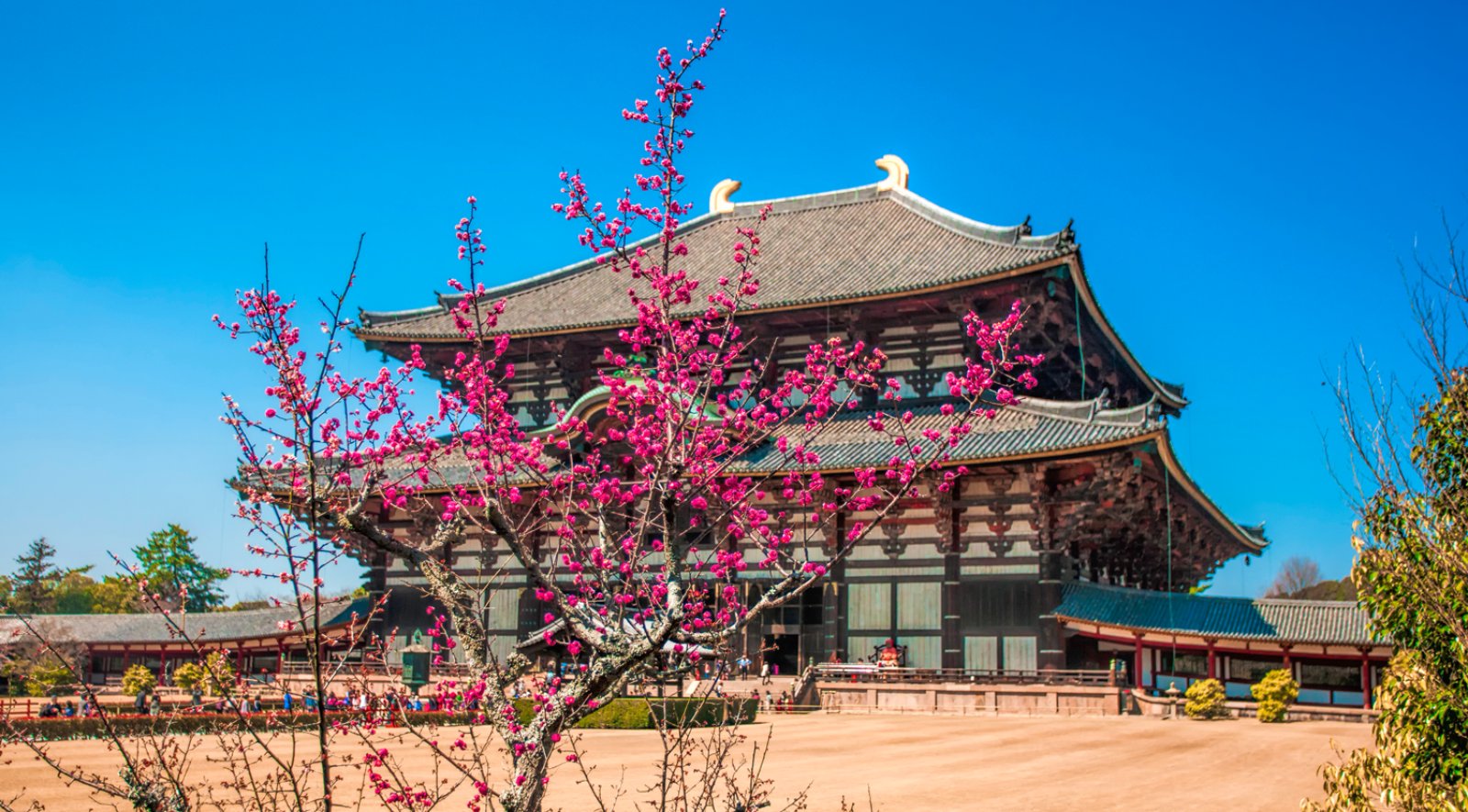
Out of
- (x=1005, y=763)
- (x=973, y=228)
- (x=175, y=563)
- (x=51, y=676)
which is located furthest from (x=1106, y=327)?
(x=175, y=563)

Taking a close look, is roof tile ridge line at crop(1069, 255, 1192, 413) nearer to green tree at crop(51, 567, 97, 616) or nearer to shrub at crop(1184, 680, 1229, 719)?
shrub at crop(1184, 680, 1229, 719)

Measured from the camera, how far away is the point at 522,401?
3809 cm

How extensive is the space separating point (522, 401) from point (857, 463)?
501 inches

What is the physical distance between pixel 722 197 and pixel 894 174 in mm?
6499

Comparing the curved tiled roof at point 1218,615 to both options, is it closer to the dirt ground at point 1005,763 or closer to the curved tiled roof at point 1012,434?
the dirt ground at point 1005,763

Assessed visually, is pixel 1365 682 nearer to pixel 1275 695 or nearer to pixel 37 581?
pixel 1275 695

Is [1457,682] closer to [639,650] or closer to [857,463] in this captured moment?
[639,650]

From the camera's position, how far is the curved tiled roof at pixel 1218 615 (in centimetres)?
2927

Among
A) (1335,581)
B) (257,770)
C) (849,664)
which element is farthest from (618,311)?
(1335,581)

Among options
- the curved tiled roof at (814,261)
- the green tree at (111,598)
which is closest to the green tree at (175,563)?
the green tree at (111,598)

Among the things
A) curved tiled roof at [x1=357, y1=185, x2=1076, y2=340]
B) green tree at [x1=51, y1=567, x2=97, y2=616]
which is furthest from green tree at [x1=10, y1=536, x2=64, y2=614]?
curved tiled roof at [x1=357, y1=185, x2=1076, y2=340]

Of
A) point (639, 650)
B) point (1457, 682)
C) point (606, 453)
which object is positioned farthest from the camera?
point (606, 453)

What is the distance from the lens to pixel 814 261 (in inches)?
1473

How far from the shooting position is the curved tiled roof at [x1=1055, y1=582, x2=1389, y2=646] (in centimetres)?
2927
